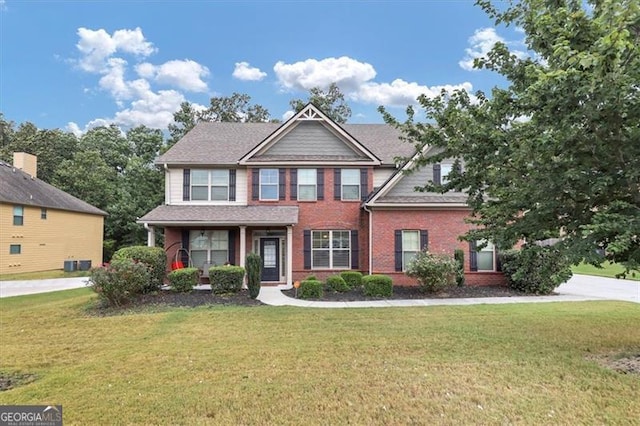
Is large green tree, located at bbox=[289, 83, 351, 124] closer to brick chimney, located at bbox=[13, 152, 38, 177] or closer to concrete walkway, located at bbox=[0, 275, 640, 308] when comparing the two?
brick chimney, located at bbox=[13, 152, 38, 177]

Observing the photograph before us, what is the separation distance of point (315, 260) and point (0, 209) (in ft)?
57.8

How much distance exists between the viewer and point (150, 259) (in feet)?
40.8

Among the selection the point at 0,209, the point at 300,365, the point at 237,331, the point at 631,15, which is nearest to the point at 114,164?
the point at 0,209

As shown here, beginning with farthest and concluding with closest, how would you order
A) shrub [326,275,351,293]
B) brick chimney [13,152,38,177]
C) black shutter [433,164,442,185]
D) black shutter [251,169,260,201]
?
brick chimney [13,152,38,177] < black shutter [251,169,260,201] < black shutter [433,164,442,185] < shrub [326,275,351,293]

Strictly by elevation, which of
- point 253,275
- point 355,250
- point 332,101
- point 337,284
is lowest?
point 337,284

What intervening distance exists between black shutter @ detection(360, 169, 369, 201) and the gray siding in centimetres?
75

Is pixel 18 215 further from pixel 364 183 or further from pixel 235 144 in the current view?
pixel 364 183

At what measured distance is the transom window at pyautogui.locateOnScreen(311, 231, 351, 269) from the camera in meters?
15.5

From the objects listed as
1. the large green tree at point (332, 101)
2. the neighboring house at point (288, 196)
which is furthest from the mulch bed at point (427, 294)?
the large green tree at point (332, 101)

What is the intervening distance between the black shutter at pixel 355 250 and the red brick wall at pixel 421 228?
1.20m

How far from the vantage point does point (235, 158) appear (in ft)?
52.5

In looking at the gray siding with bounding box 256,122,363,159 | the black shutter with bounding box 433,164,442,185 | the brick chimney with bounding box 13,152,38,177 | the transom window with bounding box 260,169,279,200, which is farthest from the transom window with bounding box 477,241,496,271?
the brick chimney with bounding box 13,152,38,177

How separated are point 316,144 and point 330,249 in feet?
14.7

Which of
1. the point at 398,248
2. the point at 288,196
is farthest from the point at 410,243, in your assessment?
the point at 288,196
